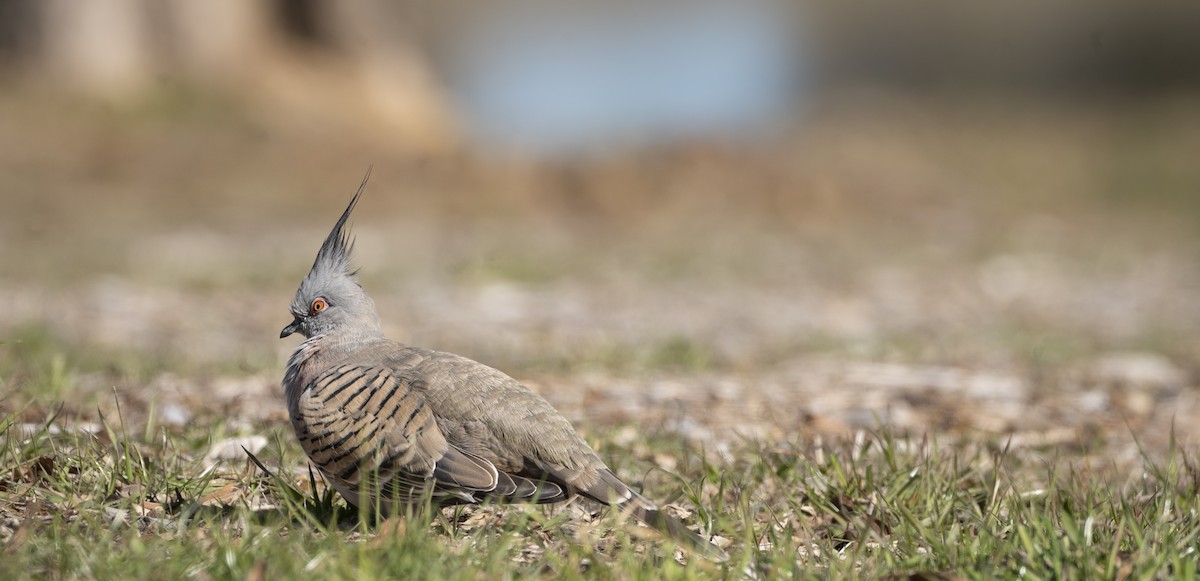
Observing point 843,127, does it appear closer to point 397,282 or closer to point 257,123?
point 257,123

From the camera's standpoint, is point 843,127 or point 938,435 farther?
point 843,127

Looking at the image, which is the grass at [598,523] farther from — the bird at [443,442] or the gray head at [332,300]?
the gray head at [332,300]

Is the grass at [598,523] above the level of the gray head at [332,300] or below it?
below

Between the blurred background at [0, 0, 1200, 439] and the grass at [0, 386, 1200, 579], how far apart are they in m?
0.88

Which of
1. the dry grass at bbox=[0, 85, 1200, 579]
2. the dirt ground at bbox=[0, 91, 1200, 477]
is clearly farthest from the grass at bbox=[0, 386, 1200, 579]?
the dirt ground at bbox=[0, 91, 1200, 477]

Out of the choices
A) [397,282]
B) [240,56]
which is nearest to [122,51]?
[240,56]

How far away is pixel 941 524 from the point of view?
3.95m

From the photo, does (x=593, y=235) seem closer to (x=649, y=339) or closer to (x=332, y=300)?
(x=649, y=339)

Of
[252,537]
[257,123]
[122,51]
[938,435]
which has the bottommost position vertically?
[938,435]

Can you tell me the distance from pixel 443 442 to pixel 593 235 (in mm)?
12510

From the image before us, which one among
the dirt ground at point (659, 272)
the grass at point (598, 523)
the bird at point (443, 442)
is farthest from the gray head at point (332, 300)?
the dirt ground at point (659, 272)

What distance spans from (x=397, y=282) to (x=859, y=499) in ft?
25.1

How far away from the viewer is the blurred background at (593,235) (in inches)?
261

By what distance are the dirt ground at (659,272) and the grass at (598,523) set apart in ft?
1.77
